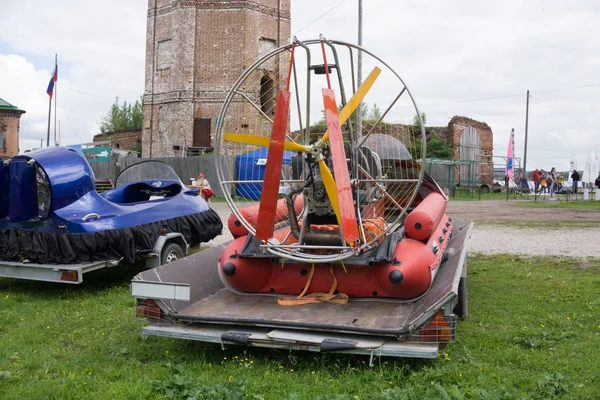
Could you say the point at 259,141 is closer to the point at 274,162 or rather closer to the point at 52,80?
the point at 274,162

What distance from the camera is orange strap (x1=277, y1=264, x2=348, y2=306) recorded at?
17.7 feet

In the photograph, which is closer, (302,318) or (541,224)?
(302,318)

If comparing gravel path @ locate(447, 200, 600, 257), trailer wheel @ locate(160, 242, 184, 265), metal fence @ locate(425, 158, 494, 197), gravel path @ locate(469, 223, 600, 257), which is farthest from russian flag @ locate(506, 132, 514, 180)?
trailer wheel @ locate(160, 242, 184, 265)

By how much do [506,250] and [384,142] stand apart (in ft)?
16.6

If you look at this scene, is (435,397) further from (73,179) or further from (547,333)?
(73,179)

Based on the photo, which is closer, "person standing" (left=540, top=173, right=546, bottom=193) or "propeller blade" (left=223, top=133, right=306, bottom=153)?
"propeller blade" (left=223, top=133, right=306, bottom=153)

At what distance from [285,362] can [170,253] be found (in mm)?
3905

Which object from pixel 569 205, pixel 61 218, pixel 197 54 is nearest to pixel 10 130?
pixel 197 54

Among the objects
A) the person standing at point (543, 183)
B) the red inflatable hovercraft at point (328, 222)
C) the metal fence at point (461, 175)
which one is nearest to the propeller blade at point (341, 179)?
the red inflatable hovercraft at point (328, 222)

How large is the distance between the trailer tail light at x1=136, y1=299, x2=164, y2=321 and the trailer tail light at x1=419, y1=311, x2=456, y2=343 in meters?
2.21

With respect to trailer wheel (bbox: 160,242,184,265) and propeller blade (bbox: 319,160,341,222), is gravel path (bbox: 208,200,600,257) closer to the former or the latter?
trailer wheel (bbox: 160,242,184,265)

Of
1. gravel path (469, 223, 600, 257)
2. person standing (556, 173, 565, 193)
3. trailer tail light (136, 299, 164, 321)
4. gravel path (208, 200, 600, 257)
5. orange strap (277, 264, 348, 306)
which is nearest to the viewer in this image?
trailer tail light (136, 299, 164, 321)

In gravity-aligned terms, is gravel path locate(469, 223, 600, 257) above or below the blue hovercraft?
below

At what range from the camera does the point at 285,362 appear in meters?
4.69
